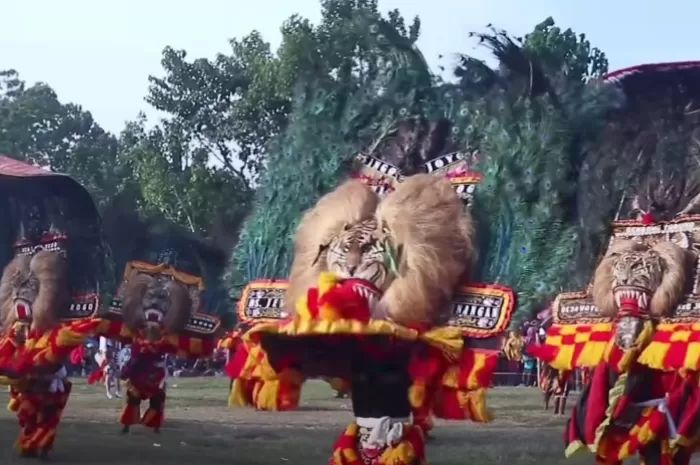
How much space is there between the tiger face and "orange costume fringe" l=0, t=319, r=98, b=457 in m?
3.56

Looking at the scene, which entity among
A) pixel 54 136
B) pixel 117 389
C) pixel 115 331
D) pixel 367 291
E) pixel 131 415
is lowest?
pixel 131 415

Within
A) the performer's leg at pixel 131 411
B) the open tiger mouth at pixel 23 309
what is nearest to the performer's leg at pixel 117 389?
the performer's leg at pixel 131 411

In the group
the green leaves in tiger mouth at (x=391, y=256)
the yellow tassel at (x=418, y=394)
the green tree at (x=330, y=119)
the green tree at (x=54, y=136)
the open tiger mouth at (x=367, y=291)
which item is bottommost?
the yellow tassel at (x=418, y=394)

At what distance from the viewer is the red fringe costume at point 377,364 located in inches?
265

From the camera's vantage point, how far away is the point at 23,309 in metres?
10.5

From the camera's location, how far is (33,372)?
34.3 feet

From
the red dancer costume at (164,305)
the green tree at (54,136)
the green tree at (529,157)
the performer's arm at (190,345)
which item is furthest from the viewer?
the green tree at (54,136)

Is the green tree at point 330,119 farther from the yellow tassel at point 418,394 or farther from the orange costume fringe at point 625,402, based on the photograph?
the orange costume fringe at point 625,402

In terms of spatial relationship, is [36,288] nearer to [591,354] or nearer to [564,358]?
[564,358]

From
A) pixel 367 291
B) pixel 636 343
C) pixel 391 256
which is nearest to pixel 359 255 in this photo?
pixel 391 256

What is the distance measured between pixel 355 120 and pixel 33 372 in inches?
158

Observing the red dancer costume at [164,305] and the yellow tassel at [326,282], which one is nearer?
the yellow tassel at [326,282]

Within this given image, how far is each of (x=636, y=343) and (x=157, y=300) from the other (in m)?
6.29

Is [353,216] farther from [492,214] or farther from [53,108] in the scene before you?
[53,108]
